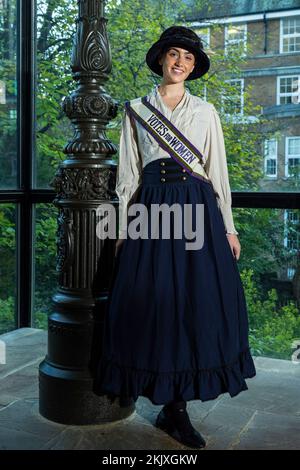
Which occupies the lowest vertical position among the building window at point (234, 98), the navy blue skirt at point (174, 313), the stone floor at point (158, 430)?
the stone floor at point (158, 430)

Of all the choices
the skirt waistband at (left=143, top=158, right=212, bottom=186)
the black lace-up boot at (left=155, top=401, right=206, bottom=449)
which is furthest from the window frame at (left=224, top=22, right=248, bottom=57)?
the black lace-up boot at (left=155, top=401, right=206, bottom=449)

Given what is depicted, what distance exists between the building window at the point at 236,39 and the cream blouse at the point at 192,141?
1.52m

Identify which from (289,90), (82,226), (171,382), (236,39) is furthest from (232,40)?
(171,382)

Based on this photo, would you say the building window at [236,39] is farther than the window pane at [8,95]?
No

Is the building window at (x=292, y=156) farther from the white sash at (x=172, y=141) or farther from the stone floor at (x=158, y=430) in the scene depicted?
the white sash at (x=172, y=141)

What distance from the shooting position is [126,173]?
8.01 feet

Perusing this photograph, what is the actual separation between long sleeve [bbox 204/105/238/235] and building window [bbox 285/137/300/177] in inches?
51.4

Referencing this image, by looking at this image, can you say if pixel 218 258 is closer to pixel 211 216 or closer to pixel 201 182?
pixel 211 216

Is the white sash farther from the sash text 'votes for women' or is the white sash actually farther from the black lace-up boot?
the black lace-up boot

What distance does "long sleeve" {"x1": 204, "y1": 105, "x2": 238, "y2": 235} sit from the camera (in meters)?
2.43

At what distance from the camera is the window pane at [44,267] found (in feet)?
14.3

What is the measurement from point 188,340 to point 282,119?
194cm

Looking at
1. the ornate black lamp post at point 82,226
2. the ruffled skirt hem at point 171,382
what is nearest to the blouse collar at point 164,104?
the ornate black lamp post at point 82,226

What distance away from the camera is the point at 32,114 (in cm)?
423
